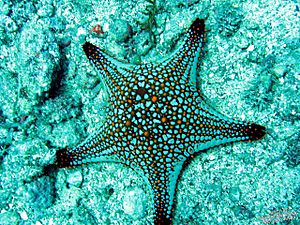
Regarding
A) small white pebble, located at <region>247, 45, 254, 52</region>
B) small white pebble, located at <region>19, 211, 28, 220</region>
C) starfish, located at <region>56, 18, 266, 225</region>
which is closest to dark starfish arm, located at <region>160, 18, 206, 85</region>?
starfish, located at <region>56, 18, 266, 225</region>

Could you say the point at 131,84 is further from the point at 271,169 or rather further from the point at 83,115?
the point at 271,169

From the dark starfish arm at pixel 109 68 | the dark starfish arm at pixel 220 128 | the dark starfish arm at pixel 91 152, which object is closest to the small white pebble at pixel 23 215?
the dark starfish arm at pixel 91 152

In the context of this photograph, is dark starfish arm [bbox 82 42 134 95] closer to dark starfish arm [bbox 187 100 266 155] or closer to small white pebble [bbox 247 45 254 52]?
dark starfish arm [bbox 187 100 266 155]

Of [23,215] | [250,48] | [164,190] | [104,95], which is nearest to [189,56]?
[250,48]

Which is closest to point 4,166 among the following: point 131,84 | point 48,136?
point 48,136

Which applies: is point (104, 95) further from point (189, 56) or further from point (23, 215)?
point (23, 215)
